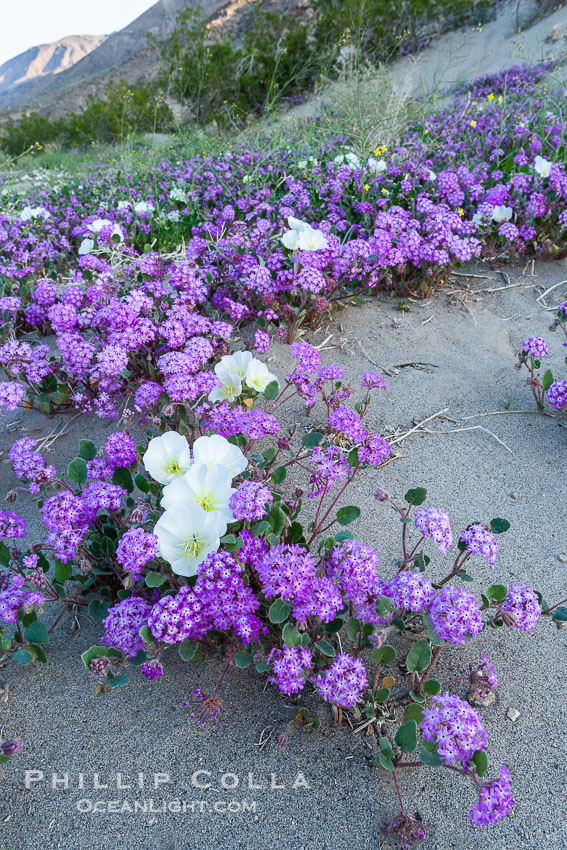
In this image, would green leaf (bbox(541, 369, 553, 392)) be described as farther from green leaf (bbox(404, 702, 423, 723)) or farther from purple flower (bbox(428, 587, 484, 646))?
green leaf (bbox(404, 702, 423, 723))

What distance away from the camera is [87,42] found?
8894 cm

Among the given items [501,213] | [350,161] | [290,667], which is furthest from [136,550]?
[350,161]

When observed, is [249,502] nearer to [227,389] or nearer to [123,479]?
[123,479]

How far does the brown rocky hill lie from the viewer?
24438 mm

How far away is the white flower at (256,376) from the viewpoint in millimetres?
2449

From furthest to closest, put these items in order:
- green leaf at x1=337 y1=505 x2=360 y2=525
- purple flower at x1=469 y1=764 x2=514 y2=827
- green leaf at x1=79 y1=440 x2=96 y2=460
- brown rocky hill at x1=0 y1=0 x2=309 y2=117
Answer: brown rocky hill at x1=0 y1=0 x2=309 y2=117
green leaf at x1=79 y1=440 x2=96 y2=460
green leaf at x1=337 y1=505 x2=360 y2=525
purple flower at x1=469 y1=764 x2=514 y2=827

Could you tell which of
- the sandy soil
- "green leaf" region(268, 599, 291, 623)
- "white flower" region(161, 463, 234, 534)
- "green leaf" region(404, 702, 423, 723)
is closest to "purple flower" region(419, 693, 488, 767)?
"green leaf" region(404, 702, 423, 723)

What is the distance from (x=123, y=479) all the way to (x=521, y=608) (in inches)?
56.6

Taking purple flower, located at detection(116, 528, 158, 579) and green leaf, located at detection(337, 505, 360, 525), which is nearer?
purple flower, located at detection(116, 528, 158, 579)

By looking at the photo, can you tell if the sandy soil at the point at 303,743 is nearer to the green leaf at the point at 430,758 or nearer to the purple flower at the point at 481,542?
the green leaf at the point at 430,758

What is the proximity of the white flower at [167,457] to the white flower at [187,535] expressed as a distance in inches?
10.7

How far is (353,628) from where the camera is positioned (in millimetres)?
1654

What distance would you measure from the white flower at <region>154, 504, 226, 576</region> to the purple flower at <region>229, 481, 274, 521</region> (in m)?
0.06

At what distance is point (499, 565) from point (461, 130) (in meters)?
5.66
